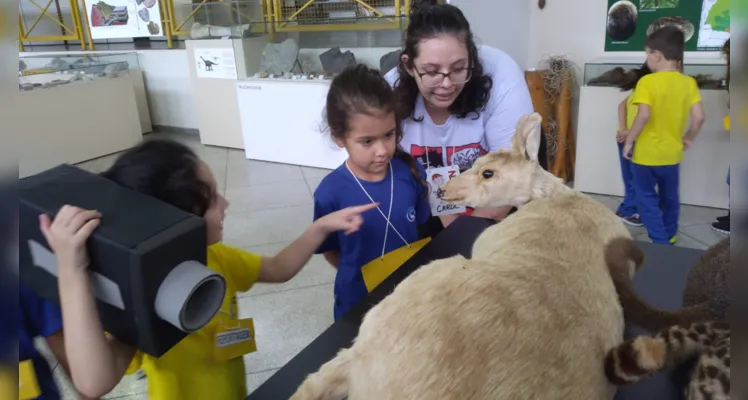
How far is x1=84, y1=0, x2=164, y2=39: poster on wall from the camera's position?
5747 mm

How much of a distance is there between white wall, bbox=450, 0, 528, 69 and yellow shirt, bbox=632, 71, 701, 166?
43.8 inches

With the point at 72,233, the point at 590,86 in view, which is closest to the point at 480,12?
the point at 590,86

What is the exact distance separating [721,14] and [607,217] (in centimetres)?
325

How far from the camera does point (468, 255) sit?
1182 mm

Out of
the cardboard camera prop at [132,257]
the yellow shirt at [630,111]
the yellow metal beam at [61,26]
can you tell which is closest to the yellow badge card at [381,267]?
the cardboard camera prop at [132,257]

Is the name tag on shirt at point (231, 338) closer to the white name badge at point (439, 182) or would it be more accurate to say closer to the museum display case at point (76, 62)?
the white name badge at point (439, 182)

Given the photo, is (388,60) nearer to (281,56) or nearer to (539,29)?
(281,56)

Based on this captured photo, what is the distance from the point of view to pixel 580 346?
0.62 metres

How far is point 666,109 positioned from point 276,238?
232 cm

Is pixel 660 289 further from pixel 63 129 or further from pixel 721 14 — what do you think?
pixel 63 129

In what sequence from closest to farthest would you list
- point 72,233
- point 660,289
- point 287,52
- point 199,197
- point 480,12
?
point 72,233 < point 199,197 < point 660,289 < point 480,12 < point 287,52

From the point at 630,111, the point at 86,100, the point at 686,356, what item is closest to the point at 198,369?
the point at 686,356

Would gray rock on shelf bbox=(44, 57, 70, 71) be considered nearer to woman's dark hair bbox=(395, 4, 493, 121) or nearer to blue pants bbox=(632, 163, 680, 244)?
woman's dark hair bbox=(395, 4, 493, 121)

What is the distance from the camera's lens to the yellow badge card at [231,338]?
98cm
